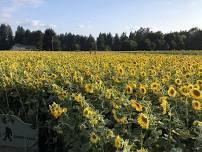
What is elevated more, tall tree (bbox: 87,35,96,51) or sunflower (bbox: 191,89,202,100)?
sunflower (bbox: 191,89,202,100)

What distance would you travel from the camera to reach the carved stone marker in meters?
6.87

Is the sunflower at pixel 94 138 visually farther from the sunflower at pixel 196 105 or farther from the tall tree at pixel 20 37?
the tall tree at pixel 20 37

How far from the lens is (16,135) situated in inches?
279

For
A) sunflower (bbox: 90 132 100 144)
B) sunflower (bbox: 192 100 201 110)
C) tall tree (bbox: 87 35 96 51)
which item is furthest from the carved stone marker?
tall tree (bbox: 87 35 96 51)

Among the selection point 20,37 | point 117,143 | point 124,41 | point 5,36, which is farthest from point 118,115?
point 5,36

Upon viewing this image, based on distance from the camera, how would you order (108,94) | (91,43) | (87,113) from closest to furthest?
(87,113) < (108,94) < (91,43)

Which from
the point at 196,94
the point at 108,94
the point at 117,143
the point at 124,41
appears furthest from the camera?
the point at 124,41

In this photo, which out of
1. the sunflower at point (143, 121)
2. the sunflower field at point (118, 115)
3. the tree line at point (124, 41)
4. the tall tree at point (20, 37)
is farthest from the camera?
the tall tree at point (20, 37)

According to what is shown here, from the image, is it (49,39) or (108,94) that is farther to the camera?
(49,39)

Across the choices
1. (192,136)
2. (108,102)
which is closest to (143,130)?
(192,136)

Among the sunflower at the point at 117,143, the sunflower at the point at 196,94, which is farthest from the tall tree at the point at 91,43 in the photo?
the sunflower at the point at 117,143

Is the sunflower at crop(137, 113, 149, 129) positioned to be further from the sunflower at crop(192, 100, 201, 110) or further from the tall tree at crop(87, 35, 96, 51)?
the tall tree at crop(87, 35, 96, 51)

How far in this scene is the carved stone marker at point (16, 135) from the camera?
6867mm

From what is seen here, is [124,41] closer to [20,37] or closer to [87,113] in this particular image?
[20,37]
